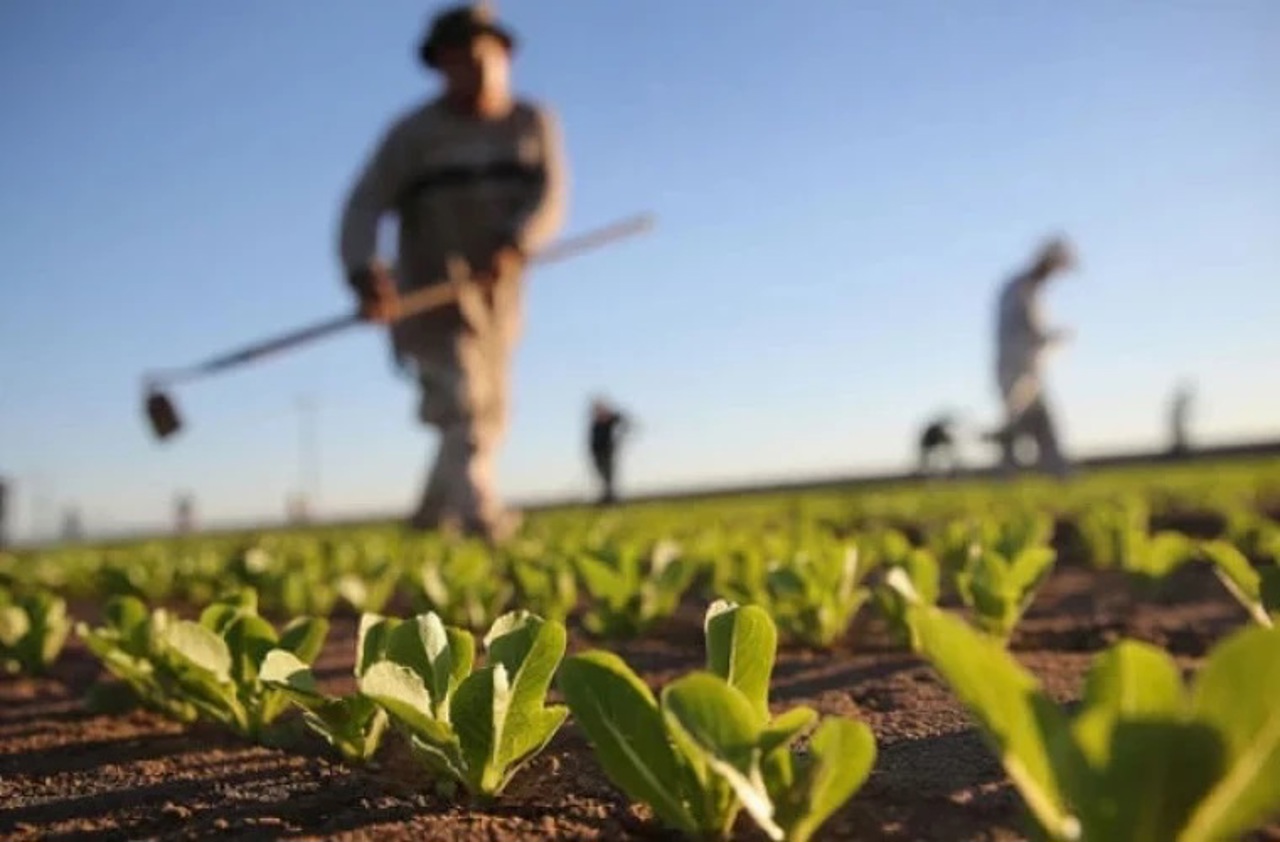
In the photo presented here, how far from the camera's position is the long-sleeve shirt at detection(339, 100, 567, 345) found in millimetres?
6266

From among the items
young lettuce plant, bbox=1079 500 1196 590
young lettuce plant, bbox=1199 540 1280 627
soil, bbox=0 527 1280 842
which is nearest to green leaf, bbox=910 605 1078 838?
soil, bbox=0 527 1280 842

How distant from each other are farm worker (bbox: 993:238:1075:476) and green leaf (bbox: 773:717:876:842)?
1058 centimetres

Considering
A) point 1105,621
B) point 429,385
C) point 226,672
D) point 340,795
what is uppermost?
point 429,385

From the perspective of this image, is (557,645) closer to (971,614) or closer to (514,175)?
(971,614)

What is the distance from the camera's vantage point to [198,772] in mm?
1527

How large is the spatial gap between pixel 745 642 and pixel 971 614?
1704 millimetres

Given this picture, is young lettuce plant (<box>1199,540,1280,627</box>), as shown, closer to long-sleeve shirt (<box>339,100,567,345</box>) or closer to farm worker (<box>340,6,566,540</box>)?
farm worker (<box>340,6,566,540</box>)

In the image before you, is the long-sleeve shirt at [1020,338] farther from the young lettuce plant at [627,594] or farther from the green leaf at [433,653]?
the green leaf at [433,653]

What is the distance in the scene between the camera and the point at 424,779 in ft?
4.61

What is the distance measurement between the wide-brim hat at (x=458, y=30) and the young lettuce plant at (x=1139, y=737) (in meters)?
5.84

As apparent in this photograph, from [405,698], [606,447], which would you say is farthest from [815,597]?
[606,447]

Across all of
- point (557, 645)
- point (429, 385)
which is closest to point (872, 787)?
point (557, 645)

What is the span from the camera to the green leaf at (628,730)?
3.52 feet

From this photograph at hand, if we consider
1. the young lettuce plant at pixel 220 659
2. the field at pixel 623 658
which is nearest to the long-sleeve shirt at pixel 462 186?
the field at pixel 623 658
